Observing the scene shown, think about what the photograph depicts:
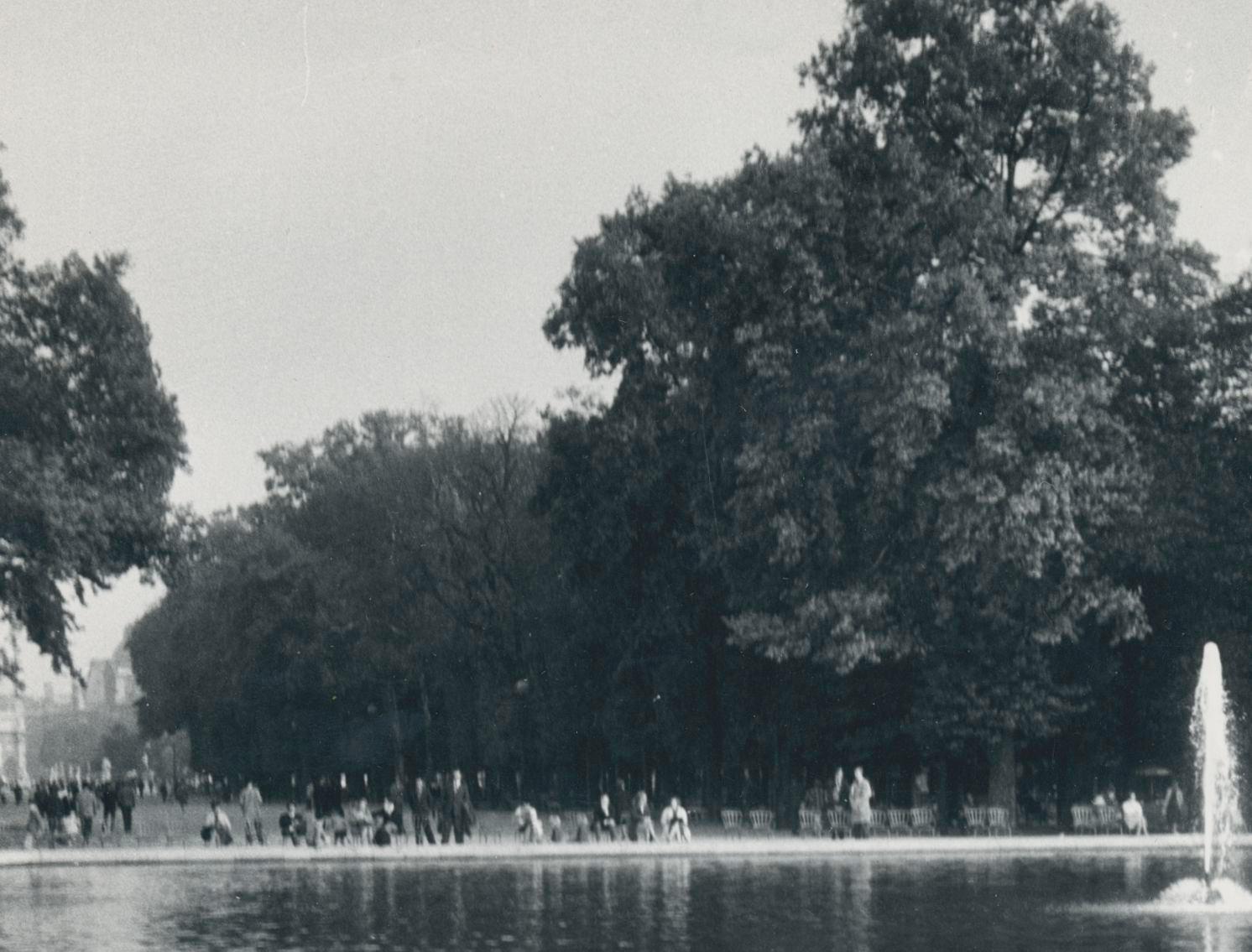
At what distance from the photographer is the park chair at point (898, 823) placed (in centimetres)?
5147

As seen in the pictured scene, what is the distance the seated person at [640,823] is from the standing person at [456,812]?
3.46 metres

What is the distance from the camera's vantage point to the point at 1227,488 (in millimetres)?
49500

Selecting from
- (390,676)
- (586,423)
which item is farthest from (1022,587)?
(390,676)

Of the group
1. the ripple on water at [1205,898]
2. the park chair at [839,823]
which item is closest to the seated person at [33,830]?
the park chair at [839,823]

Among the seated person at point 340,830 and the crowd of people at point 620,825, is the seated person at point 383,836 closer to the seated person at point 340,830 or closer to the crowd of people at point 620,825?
the seated person at point 340,830

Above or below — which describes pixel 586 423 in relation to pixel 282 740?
A: above

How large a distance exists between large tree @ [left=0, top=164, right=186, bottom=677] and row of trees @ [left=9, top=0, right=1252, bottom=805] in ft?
8.10

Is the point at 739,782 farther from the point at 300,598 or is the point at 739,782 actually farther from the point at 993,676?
the point at 300,598

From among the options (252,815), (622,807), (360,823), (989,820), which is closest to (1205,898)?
(989,820)

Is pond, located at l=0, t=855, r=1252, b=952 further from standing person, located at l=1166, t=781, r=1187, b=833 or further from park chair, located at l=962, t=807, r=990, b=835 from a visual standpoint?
standing person, located at l=1166, t=781, r=1187, b=833

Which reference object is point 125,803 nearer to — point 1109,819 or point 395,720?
point 1109,819

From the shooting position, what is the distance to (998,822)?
48656 mm

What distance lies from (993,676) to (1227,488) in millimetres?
6605

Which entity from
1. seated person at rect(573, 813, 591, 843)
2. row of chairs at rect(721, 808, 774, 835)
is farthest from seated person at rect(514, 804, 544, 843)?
row of chairs at rect(721, 808, 774, 835)
